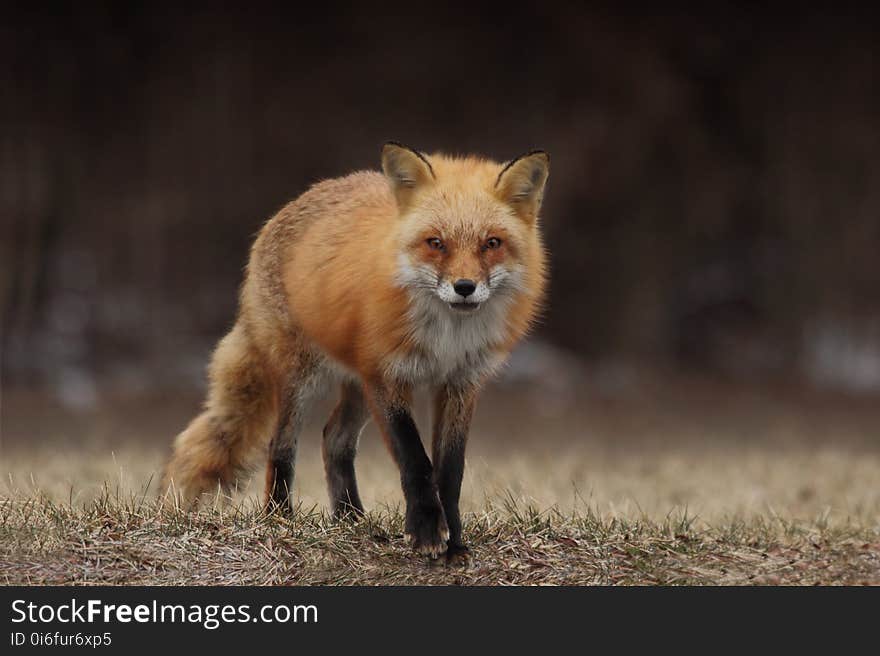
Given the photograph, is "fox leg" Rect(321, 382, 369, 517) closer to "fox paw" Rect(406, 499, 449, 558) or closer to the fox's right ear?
"fox paw" Rect(406, 499, 449, 558)

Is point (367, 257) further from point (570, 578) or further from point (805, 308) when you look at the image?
point (805, 308)

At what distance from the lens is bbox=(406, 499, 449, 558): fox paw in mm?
4531

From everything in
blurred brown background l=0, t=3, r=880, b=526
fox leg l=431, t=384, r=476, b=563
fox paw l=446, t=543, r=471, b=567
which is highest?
blurred brown background l=0, t=3, r=880, b=526

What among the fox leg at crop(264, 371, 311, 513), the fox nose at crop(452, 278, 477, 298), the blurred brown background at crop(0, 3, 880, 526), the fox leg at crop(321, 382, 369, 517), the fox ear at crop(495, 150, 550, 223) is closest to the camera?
the fox nose at crop(452, 278, 477, 298)

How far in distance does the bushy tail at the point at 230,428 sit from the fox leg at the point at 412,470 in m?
1.06

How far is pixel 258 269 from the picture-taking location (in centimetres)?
582

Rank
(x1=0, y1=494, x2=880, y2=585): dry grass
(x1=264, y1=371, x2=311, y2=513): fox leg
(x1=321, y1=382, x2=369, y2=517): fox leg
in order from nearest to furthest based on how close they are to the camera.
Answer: (x1=0, y1=494, x2=880, y2=585): dry grass, (x1=264, y1=371, x2=311, y2=513): fox leg, (x1=321, y1=382, x2=369, y2=517): fox leg

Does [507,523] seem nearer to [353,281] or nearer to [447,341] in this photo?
[447,341]

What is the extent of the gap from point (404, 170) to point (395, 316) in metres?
0.54

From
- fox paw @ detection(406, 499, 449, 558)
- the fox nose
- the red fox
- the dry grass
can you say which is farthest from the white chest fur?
the dry grass

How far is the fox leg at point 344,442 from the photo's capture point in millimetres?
5680

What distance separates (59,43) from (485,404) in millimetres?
4853

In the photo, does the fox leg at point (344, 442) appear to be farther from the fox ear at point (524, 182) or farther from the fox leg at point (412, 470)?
the fox ear at point (524, 182)

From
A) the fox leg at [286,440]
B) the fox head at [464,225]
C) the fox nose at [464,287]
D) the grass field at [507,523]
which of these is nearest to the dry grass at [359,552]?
the grass field at [507,523]
